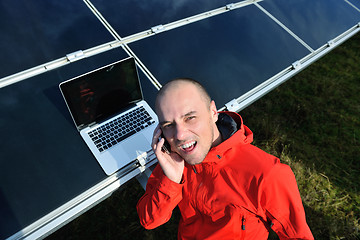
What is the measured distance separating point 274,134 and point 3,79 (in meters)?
3.19

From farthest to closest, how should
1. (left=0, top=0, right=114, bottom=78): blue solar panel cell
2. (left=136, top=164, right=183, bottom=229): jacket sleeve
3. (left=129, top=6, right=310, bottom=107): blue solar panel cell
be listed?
(left=129, top=6, right=310, bottom=107): blue solar panel cell → (left=0, top=0, right=114, bottom=78): blue solar panel cell → (left=136, top=164, right=183, bottom=229): jacket sleeve

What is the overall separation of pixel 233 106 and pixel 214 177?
720 mm

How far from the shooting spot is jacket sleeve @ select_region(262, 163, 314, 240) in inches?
62.4

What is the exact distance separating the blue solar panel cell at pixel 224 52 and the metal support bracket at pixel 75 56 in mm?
462

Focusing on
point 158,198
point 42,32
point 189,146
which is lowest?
point 158,198

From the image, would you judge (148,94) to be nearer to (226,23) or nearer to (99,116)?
(99,116)

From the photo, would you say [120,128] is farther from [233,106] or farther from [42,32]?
[42,32]

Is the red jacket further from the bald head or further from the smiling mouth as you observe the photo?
the bald head

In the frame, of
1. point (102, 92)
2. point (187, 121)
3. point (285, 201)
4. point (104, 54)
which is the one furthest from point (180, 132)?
point (104, 54)

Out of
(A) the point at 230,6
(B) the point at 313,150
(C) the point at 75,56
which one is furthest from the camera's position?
(B) the point at 313,150

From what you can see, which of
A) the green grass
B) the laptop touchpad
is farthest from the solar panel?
the green grass

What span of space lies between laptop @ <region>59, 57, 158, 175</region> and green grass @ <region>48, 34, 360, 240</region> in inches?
53.6

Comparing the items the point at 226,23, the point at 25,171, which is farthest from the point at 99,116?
the point at 226,23

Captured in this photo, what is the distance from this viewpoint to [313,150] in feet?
12.1
